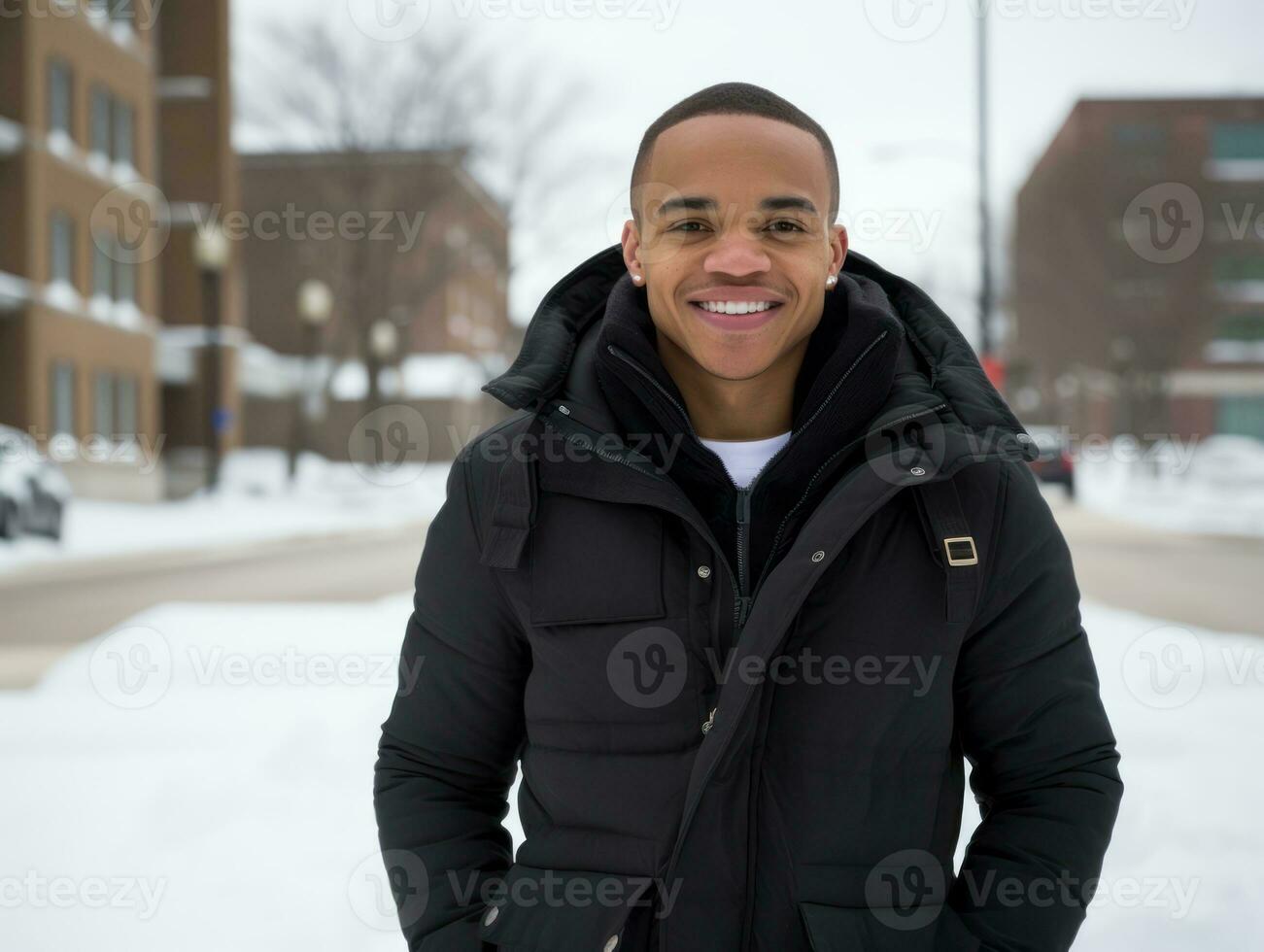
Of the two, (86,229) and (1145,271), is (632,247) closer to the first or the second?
(86,229)

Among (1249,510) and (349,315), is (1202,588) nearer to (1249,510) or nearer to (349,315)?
(1249,510)

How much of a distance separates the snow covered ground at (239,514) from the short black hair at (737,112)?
1443 cm

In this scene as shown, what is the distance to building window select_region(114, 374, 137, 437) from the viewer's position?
2911cm

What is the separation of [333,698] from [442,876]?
14.0 feet

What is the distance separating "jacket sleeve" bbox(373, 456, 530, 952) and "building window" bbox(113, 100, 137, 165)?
31131 millimetres

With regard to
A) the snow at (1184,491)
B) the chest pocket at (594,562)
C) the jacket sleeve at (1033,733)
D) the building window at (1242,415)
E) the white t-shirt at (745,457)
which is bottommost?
the building window at (1242,415)

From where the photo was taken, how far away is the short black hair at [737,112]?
216cm

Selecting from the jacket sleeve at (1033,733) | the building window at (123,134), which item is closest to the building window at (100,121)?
the building window at (123,134)

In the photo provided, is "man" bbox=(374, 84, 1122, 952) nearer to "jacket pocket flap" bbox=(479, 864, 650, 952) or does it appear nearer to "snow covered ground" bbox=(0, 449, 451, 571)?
"jacket pocket flap" bbox=(479, 864, 650, 952)

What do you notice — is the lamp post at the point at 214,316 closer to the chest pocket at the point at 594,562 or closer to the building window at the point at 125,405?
the building window at the point at 125,405

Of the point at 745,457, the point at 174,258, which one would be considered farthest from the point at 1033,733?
the point at 174,258

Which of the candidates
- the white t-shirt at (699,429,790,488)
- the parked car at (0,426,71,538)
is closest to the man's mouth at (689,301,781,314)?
the white t-shirt at (699,429,790,488)

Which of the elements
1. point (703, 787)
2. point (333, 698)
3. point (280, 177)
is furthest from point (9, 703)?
point (280, 177)

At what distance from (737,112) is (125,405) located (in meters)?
30.3
